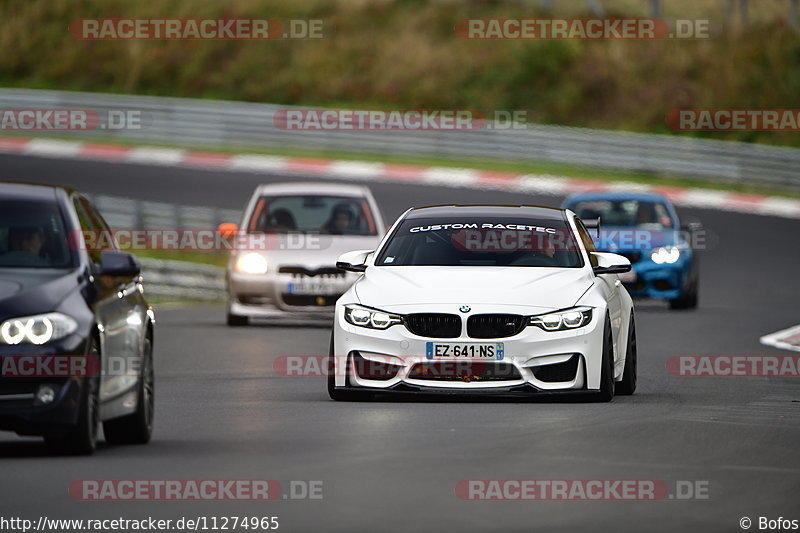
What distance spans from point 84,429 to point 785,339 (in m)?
11.5

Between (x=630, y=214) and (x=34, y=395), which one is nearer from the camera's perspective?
(x=34, y=395)

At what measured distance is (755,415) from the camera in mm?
12695

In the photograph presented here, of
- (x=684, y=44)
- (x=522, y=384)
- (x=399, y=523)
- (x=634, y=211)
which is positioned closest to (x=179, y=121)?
(x=684, y=44)

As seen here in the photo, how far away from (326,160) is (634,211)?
58.1ft

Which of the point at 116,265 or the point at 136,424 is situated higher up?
the point at 116,265

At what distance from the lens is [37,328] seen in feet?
32.0

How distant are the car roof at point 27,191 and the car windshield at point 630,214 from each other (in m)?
14.1

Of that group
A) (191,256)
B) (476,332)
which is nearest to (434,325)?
(476,332)

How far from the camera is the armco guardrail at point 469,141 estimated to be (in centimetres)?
3969

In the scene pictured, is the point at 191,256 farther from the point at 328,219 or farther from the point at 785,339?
the point at 785,339

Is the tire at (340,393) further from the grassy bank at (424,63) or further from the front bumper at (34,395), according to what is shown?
the grassy bank at (424,63)

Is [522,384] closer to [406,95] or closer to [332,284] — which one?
[332,284]

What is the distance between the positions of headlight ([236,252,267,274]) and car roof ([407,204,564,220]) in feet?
22.1

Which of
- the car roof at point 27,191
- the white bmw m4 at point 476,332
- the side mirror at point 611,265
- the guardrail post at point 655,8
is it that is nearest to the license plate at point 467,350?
the white bmw m4 at point 476,332
